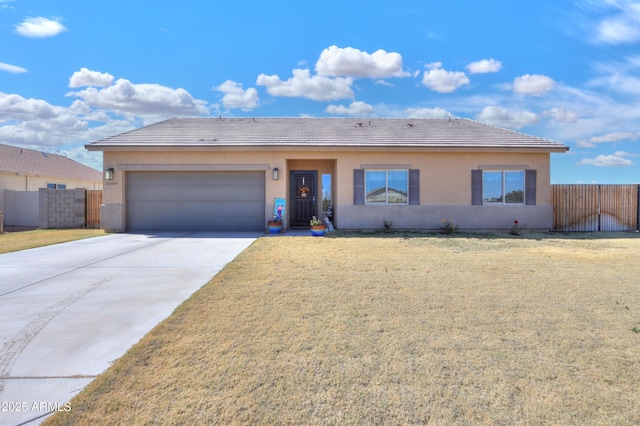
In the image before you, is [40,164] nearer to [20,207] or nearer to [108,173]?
[20,207]

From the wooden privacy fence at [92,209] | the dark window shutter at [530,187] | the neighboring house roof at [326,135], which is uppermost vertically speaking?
the neighboring house roof at [326,135]

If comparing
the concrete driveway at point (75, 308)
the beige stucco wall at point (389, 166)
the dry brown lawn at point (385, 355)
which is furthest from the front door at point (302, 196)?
the dry brown lawn at point (385, 355)

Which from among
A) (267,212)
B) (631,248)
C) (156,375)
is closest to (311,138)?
(267,212)

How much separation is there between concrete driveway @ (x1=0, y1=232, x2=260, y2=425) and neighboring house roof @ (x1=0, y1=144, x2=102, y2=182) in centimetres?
1555

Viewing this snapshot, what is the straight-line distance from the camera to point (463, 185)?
41.8 ft

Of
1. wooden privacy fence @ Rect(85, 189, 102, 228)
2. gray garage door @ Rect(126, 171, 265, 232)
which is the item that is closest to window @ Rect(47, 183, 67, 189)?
wooden privacy fence @ Rect(85, 189, 102, 228)

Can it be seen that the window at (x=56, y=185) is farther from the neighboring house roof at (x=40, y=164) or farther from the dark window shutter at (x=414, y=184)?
the dark window shutter at (x=414, y=184)

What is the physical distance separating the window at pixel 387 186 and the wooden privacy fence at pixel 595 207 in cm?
577

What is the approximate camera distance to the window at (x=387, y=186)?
12734 millimetres

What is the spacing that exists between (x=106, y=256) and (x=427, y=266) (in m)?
6.89

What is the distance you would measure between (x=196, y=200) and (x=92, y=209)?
5.44 metres

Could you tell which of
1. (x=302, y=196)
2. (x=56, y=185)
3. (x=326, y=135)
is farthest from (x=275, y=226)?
(x=56, y=185)

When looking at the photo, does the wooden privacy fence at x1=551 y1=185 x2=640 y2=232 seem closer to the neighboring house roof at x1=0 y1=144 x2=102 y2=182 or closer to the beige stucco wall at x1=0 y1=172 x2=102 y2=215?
the beige stucco wall at x1=0 y1=172 x2=102 y2=215

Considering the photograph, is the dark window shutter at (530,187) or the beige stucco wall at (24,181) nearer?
the dark window shutter at (530,187)
